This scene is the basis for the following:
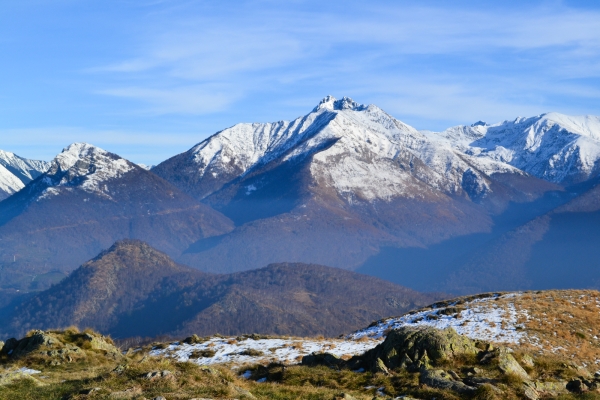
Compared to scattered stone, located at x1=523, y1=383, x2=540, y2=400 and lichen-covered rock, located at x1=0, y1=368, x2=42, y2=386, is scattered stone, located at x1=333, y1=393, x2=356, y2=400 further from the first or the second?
lichen-covered rock, located at x1=0, y1=368, x2=42, y2=386

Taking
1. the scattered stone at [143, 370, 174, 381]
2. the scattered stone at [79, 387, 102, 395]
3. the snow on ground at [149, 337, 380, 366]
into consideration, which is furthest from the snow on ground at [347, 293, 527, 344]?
the scattered stone at [79, 387, 102, 395]

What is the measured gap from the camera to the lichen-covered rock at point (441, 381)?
3140cm

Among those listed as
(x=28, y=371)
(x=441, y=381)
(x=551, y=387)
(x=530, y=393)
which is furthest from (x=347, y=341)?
(x=28, y=371)

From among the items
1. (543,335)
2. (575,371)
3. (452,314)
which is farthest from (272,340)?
(575,371)

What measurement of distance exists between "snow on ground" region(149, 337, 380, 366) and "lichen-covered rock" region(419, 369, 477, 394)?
11.7 m

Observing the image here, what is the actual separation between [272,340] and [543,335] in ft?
72.6

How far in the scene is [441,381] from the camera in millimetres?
32750

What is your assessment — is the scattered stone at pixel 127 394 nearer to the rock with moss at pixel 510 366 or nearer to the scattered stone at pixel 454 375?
the scattered stone at pixel 454 375

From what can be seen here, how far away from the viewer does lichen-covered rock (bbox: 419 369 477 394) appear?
3140cm

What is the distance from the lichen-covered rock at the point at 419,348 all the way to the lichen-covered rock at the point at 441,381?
200cm

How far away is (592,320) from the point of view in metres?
54.7

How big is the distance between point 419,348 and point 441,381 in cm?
506

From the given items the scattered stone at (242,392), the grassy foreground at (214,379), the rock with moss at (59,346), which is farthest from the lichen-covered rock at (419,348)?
the rock with moss at (59,346)

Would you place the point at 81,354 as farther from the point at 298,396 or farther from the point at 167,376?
the point at 298,396
